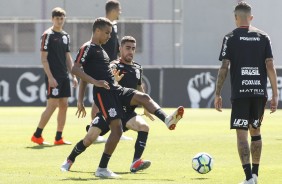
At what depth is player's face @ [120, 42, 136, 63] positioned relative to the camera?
492 inches

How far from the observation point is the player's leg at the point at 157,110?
11062mm

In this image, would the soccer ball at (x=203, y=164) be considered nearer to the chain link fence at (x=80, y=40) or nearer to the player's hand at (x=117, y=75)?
the player's hand at (x=117, y=75)

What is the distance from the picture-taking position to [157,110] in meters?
11.3

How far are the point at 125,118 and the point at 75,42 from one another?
3064cm

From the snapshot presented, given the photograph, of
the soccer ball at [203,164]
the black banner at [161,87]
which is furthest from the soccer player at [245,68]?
the black banner at [161,87]

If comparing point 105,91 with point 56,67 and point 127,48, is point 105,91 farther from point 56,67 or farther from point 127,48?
point 56,67

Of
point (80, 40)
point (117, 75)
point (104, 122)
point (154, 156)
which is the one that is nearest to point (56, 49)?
point (154, 156)

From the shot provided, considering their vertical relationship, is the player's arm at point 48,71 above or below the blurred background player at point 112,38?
below

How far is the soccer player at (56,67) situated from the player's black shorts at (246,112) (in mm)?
6048

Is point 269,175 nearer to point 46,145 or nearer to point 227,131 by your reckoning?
point 46,145

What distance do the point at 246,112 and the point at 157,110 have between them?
131 centimetres

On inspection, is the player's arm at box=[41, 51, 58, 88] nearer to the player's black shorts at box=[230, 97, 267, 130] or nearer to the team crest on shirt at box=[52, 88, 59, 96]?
the team crest on shirt at box=[52, 88, 59, 96]

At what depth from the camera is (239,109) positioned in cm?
1052

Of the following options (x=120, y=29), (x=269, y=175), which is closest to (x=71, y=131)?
(x=269, y=175)
